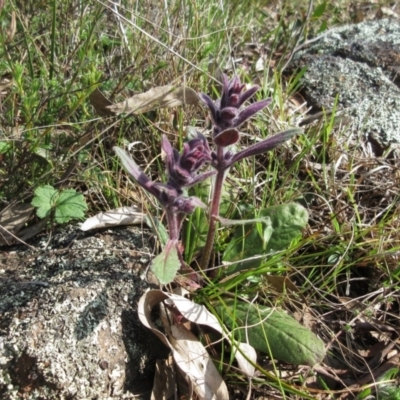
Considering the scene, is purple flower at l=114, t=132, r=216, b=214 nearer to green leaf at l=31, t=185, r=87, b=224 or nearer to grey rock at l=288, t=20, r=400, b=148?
green leaf at l=31, t=185, r=87, b=224

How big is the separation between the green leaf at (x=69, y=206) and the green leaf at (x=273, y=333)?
53 centimetres

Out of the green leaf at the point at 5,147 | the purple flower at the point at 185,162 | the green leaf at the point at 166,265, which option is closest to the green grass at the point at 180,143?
the green leaf at the point at 5,147

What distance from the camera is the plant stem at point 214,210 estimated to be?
163 cm

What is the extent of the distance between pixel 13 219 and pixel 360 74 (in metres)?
1.66

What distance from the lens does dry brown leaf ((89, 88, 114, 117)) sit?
2.04 meters

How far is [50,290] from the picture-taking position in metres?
1.64

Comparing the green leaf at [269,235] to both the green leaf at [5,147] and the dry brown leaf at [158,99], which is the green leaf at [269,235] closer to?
the dry brown leaf at [158,99]

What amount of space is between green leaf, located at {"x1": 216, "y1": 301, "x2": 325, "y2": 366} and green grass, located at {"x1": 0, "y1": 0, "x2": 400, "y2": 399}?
0.06 metres

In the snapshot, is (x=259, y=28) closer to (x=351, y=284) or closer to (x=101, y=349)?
(x=351, y=284)

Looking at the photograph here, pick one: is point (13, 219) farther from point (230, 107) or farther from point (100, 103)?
point (230, 107)

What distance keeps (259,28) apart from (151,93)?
113 centimetres

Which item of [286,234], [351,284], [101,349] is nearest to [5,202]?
[101,349]

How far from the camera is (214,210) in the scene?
5.52 ft

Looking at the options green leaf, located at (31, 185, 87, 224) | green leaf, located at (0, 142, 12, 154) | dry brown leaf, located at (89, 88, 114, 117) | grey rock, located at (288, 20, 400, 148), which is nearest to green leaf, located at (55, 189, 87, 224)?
green leaf, located at (31, 185, 87, 224)
